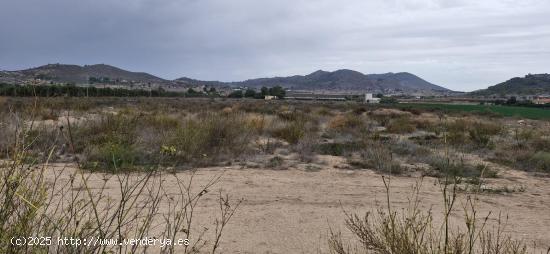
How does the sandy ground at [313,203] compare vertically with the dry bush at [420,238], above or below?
below

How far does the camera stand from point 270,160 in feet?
41.4

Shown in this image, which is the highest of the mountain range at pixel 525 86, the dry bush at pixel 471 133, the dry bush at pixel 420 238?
the mountain range at pixel 525 86

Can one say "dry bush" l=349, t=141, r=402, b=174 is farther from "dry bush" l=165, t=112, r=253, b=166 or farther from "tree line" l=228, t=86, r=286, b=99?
"tree line" l=228, t=86, r=286, b=99

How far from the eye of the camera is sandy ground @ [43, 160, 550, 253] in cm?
613

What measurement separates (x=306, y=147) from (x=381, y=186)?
17.0 feet

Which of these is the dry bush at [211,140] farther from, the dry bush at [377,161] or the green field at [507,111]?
the green field at [507,111]

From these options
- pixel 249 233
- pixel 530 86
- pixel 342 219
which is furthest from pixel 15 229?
pixel 530 86

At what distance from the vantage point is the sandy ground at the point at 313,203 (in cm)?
613

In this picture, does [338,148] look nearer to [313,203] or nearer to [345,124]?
[313,203]

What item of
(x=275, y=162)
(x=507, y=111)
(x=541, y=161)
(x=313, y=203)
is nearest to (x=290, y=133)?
(x=275, y=162)

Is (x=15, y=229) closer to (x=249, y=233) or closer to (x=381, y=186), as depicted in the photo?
(x=249, y=233)

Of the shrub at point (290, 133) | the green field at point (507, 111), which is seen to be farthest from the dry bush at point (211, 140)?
the green field at point (507, 111)

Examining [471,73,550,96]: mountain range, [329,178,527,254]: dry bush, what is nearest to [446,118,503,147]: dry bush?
[329,178,527,254]: dry bush

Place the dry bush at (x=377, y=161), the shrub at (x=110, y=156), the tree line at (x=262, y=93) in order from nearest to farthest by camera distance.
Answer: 1. the shrub at (x=110, y=156)
2. the dry bush at (x=377, y=161)
3. the tree line at (x=262, y=93)
